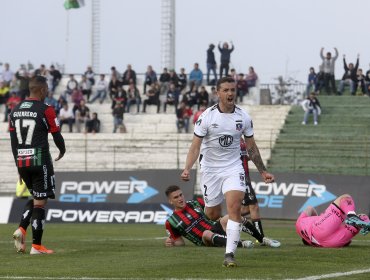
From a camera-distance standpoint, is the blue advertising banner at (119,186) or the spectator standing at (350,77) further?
the spectator standing at (350,77)

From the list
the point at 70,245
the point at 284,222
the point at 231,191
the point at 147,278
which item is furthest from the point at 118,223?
the point at 147,278

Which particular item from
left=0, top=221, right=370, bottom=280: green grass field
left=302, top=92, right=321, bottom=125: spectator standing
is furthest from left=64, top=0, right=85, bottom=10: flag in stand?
left=0, top=221, right=370, bottom=280: green grass field

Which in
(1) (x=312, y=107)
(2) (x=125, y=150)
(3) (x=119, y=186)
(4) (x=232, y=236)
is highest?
(4) (x=232, y=236)

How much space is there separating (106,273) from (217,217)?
3.24 metres

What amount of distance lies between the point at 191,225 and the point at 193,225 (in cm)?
3

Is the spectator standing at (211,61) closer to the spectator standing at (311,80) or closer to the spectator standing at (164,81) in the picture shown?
the spectator standing at (164,81)

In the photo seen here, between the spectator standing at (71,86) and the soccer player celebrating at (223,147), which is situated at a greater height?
the soccer player celebrating at (223,147)

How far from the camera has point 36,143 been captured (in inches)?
583

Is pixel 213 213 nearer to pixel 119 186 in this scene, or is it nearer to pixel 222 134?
pixel 222 134

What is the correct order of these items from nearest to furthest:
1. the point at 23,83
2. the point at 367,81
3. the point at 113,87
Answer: the point at 367,81 < the point at 113,87 < the point at 23,83

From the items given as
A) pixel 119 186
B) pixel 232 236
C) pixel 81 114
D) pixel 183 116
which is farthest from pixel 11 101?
pixel 232 236

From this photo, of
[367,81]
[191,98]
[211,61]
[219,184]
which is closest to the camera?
[219,184]

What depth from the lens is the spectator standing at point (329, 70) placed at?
41.6m

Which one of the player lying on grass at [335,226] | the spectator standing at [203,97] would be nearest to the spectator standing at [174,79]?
the spectator standing at [203,97]
